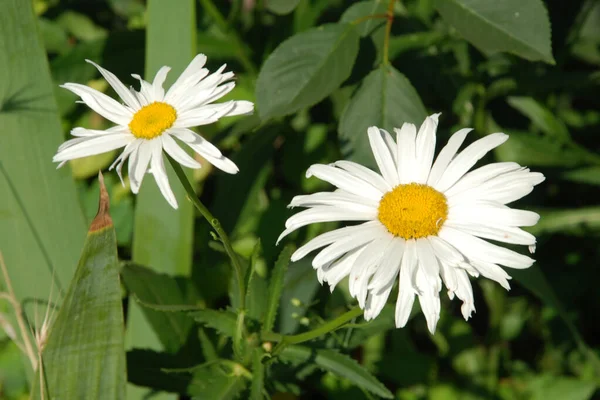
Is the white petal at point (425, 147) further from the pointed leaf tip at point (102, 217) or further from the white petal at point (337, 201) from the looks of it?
the pointed leaf tip at point (102, 217)

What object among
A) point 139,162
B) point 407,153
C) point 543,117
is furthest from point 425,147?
point 543,117

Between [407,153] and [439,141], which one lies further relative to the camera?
[439,141]

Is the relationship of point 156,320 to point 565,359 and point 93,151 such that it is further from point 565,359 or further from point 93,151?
point 565,359

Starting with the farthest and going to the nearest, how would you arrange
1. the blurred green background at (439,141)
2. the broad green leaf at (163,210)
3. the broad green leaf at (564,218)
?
the broad green leaf at (564,218) → the blurred green background at (439,141) → the broad green leaf at (163,210)

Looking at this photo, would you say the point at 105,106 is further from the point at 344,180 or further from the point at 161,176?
the point at 344,180

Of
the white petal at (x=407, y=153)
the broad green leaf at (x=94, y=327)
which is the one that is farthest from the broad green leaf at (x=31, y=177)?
the white petal at (x=407, y=153)

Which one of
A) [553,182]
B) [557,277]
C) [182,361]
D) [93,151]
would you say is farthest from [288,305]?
[553,182]
